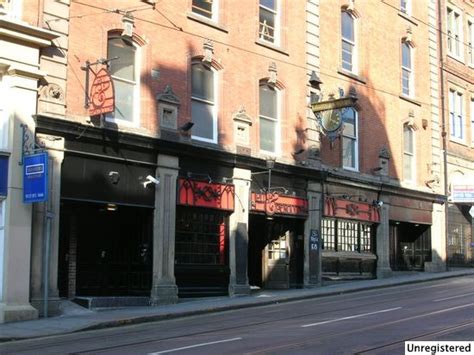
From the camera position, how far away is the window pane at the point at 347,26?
27891mm

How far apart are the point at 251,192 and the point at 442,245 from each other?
46.1 feet

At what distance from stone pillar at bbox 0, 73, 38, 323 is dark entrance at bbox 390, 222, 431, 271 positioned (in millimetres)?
18571

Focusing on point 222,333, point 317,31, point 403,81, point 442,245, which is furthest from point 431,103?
point 222,333

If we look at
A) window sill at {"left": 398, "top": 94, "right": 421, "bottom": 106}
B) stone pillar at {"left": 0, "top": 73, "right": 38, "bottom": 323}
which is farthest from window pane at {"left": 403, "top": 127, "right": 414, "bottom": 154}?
stone pillar at {"left": 0, "top": 73, "right": 38, "bottom": 323}

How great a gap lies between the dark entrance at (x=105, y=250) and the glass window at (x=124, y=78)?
8.90 feet

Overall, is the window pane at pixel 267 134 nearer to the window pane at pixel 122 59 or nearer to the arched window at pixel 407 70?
the window pane at pixel 122 59

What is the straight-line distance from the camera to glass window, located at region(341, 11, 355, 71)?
27.8 metres

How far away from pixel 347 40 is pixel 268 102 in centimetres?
616

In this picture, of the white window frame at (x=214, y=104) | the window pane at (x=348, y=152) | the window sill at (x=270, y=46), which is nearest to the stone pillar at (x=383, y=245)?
the window pane at (x=348, y=152)

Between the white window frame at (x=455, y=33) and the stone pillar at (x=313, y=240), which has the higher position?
the white window frame at (x=455, y=33)

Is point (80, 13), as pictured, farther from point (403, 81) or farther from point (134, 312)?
point (403, 81)

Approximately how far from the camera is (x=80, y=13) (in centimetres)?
1789

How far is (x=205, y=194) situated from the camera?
2061 cm

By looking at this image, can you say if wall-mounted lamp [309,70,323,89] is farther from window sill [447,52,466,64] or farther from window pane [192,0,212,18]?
window sill [447,52,466,64]
